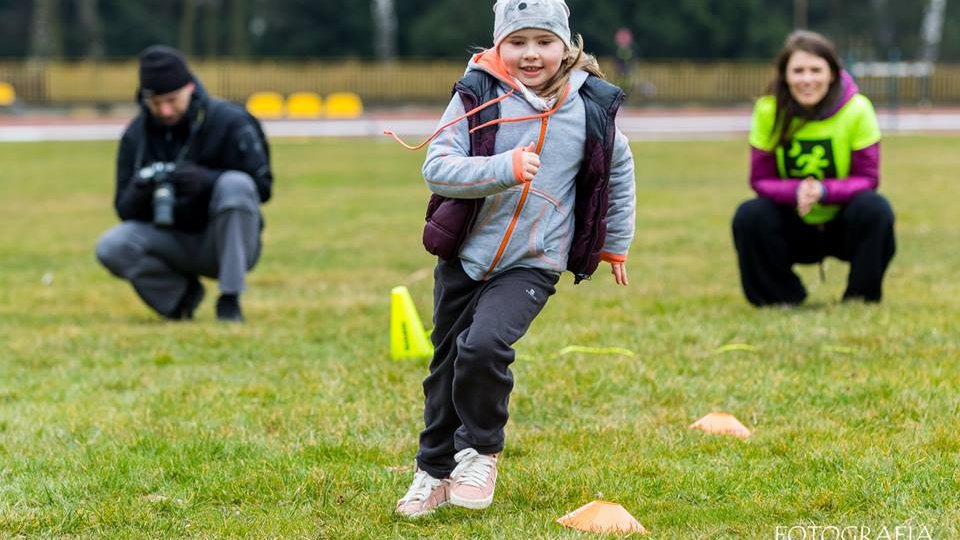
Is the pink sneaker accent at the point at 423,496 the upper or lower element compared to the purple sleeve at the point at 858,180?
lower

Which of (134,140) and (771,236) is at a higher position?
(134,140)

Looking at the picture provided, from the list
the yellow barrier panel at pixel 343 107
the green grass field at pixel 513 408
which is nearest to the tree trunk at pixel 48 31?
the yellow barrier panel at pixel 343 107

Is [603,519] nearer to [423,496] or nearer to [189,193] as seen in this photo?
[423,496]

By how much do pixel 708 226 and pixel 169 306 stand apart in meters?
6.30

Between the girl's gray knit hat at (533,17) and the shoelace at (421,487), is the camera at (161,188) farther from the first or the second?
the girl's gray knit hat at (533,17)

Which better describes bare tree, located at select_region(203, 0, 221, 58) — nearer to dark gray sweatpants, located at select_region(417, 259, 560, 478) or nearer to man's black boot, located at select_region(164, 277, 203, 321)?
man's black boot, located at select_region(164, 277, 203, 321)

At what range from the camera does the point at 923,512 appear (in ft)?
12.8

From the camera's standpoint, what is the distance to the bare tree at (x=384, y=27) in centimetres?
5859

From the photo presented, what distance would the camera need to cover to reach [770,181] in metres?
7.62

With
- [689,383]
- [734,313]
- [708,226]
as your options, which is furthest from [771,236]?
[708,226]

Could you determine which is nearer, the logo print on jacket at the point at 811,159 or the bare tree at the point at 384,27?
the logo print on jacket at the point at 811,159

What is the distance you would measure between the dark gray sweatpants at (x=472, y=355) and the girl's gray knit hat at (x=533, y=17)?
71cm

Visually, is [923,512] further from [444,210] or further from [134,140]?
[134,140]
